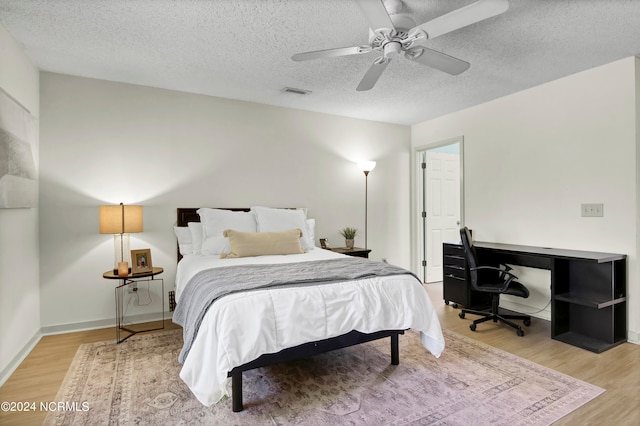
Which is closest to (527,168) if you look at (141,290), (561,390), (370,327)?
(561,390)

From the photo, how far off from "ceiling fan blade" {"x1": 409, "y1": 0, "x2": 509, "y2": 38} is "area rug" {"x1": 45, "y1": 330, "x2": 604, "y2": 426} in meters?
2.24

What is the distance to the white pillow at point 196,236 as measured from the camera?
12.0ft

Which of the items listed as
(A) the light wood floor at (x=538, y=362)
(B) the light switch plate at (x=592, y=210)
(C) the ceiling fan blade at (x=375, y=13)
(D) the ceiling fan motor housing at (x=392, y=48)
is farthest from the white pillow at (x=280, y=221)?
(B) the light switch plate at (x=592, y=210)

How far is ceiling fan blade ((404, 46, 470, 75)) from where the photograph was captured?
7.66 feet

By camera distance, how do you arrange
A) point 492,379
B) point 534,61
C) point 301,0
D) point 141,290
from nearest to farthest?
point 301,0 → point 492,379 → point 534,61 → point 141,290

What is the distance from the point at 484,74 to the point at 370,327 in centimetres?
275

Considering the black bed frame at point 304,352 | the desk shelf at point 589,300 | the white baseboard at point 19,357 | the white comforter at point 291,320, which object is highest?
the white comforter at point 291,320

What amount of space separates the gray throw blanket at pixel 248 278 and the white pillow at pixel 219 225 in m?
0.82

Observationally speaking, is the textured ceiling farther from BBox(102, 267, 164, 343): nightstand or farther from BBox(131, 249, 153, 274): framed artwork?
BBox(102, 267, 164, 343): nightstand

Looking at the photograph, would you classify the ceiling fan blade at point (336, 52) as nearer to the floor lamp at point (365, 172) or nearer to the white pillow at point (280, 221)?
the white pillow at point (280, 221)

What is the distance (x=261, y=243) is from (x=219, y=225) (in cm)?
57

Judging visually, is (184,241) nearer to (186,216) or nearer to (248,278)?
(186,216)

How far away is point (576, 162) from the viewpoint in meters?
3.44

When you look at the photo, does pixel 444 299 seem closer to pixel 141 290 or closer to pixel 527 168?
pixel 527 168
